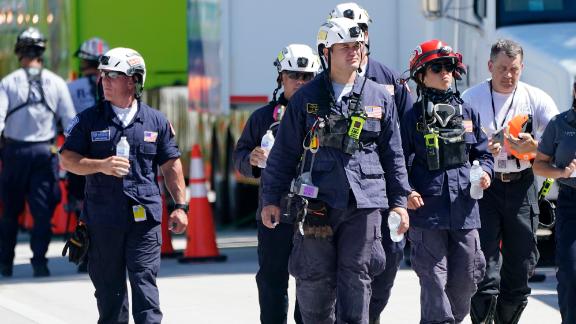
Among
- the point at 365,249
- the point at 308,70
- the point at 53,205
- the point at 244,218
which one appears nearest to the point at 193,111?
the point at 244,218

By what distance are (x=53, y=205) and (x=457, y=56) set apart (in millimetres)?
5744

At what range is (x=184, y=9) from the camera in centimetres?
1995

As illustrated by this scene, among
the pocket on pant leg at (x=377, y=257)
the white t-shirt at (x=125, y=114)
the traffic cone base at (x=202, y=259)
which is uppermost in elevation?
the white t-shirt at (x=125, y=114)

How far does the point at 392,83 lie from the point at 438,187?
2.86ft

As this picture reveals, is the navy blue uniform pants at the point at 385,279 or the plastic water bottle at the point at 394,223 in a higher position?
the plastic water bottle at the point at 394,223

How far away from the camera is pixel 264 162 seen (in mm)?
8898

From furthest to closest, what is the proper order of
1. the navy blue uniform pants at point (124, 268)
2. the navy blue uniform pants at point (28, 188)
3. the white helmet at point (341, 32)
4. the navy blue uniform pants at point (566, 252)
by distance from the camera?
the navy blue uniform pants at point (28, 188) → the navy blue uniform pants at point (124, 268) → the navy blue uniform pants at point (566, 252) → the white helmet at point (341, 32)

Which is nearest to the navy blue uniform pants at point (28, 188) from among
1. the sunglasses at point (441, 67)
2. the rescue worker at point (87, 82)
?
the rescue worker at point (87, 82)

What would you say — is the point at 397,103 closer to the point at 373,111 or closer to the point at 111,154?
the point at 373,111

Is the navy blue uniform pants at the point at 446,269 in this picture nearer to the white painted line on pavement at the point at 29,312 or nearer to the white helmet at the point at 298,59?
the white helmet at the point at 298,59

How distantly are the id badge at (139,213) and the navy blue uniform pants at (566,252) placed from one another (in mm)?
2363

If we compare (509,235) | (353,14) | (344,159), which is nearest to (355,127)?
(344,159)

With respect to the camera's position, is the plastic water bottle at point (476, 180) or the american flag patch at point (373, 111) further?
the plastic water bottle at point (476, 180)

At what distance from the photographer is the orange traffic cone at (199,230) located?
14078 mm
